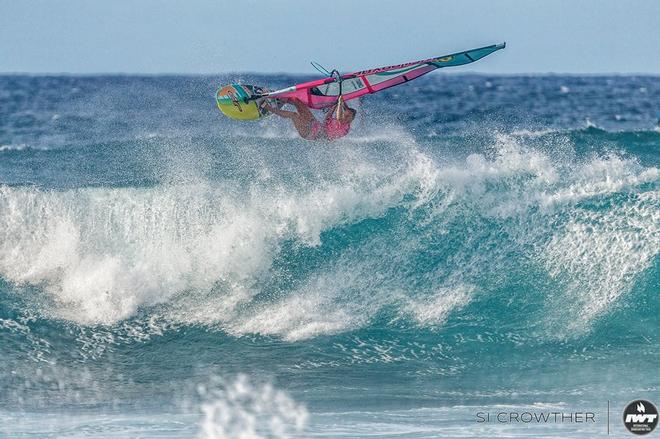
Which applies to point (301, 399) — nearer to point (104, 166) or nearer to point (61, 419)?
point (61, 419)

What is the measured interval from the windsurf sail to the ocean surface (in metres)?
1.52

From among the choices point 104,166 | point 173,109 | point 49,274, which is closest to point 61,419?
point 49,274

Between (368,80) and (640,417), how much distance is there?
21.2ft

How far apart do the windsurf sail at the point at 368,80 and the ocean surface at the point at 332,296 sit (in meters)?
1.52

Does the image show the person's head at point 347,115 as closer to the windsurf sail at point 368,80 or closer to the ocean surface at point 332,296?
the windsurf sail at point 368,80

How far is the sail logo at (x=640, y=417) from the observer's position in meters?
10.4

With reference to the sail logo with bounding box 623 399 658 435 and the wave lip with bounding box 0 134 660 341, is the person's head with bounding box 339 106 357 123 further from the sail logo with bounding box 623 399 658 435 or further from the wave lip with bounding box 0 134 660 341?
the sail logo with bounding box 623 399 658 435

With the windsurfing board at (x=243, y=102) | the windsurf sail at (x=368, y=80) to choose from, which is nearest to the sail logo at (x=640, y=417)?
the windsurf sail at (x=368, y=80)

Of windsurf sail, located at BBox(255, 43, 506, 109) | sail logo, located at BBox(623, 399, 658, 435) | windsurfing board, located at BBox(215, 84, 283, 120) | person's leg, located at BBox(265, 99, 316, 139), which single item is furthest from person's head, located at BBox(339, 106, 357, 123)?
sail logo, located at BBox(623, 399, 658, 435)

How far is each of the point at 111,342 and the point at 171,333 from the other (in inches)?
31.8

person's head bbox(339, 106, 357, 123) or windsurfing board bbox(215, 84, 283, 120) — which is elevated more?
windsurfing board bbox(215, 84, 283, 120)

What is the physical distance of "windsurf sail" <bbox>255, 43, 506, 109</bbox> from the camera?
14.2m

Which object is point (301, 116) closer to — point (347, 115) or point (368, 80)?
point (347, 115)

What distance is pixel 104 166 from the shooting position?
19000mm
